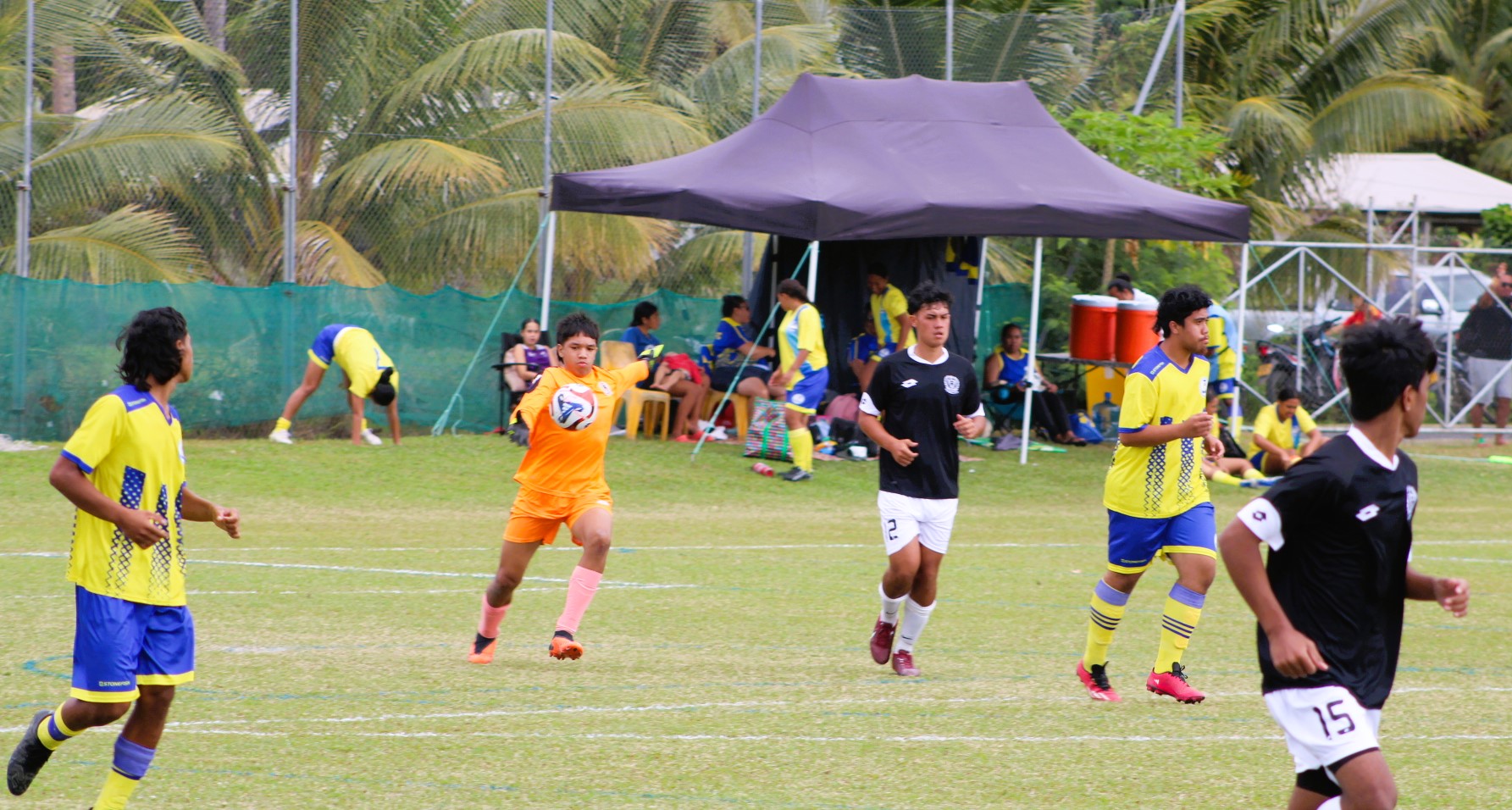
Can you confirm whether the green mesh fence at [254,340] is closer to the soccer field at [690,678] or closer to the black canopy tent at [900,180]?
the soccer field at [690,678]

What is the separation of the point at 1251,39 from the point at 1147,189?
11.8 metres

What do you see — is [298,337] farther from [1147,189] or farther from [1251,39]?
[1251,39]

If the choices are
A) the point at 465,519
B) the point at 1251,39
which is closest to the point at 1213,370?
the point at 465,519

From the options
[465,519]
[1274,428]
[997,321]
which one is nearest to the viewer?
[465,519]

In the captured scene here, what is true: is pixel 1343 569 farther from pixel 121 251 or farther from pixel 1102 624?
pixel 121 251

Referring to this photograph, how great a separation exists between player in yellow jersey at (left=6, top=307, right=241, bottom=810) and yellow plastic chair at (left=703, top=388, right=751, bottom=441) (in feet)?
43.2

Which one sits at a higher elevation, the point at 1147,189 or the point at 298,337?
the point at 1147,189

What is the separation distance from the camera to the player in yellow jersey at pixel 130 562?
4.90m

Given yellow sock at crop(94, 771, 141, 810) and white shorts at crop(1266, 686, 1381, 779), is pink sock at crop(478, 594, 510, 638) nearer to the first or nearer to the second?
yellow sock at crop(94, 771, 141, 810)

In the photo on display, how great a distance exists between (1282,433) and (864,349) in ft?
15.1

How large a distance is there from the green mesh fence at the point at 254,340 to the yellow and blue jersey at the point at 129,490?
456 inches

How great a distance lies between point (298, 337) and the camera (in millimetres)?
17219

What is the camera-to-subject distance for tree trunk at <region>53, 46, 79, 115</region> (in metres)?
17.9

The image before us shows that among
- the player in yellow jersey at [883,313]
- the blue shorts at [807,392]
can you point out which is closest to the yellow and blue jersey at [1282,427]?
the player in yellow jersey at [883,313]
